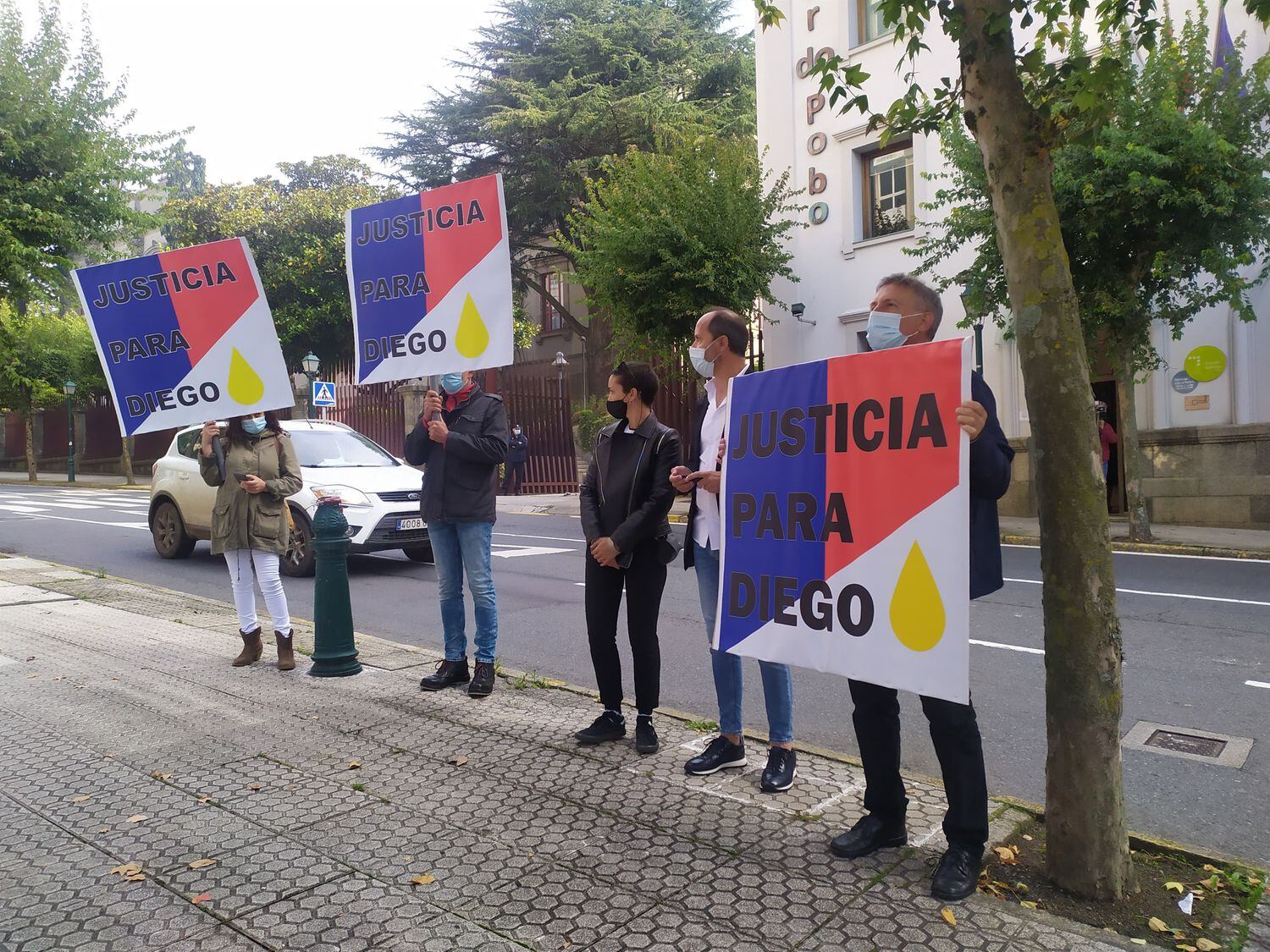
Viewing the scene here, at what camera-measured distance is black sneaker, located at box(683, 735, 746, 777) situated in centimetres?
417

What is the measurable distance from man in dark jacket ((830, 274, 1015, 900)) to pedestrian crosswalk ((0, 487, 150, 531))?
1418 centimetres

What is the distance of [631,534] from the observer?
4.33 m

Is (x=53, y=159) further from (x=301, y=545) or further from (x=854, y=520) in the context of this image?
(x=854, y=520)

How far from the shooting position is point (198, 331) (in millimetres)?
5996

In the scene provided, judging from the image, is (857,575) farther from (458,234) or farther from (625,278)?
(625,278)

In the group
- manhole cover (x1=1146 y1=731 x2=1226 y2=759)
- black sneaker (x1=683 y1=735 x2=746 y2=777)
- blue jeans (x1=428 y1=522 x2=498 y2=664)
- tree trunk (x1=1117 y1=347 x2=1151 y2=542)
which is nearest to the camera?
black sneaker (x1=683 y1=735 x2=746 y2=777)

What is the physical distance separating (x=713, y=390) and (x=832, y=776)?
1.77m

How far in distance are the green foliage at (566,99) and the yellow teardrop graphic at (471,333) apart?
19.9m

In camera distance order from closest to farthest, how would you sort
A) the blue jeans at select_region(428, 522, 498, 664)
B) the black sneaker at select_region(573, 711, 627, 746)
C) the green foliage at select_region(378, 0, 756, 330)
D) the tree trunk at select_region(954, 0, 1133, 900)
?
the tree trunk at select_region(954, 0, 1133, 900) < the black sneaker at select_region(573, 711, 627, 746) < the blue jeans at select_region(428, 522, 498, 664) < the green foliage at select_region(378, 0, 756, 330)

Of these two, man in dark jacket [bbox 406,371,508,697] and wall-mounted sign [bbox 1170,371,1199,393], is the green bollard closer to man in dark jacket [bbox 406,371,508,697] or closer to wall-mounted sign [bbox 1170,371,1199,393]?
man in dark jacket [bbox 406,371,508,697]

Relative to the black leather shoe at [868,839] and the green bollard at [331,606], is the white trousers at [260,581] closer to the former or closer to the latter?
A: the green bollard at [331,606]

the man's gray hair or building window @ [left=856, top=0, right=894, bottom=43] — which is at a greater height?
building window @ [left=856, top=0, right=894, bottom=43]

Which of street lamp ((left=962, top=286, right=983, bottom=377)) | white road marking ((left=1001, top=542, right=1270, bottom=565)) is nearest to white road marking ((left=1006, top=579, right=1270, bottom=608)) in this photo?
white road marking ((left=1001, top=542, right=1270, bottom=565))

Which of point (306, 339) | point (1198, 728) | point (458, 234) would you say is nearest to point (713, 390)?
point (458, 234)
